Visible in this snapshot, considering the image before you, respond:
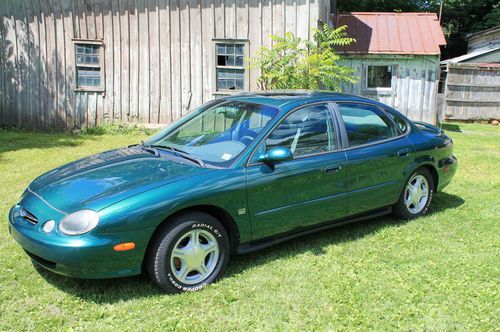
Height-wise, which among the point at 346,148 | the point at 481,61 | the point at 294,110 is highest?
the point at 481,61

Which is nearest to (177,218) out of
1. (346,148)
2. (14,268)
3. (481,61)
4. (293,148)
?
(293,148)

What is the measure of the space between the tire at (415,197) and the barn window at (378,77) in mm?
9896

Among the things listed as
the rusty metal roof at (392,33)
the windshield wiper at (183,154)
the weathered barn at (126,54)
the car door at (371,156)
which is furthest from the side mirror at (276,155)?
the rusty metal roof at (392,33)

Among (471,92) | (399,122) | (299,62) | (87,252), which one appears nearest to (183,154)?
(87,252)

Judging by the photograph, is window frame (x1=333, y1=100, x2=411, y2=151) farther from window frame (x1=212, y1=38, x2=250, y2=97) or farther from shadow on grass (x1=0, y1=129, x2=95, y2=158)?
shadow on grass (x1=0, y1=129, x2=95, y2=158)

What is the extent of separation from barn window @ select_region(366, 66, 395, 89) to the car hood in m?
11.8

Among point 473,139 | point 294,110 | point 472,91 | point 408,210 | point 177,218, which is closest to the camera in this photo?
point 177,218

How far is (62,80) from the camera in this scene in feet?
41.9

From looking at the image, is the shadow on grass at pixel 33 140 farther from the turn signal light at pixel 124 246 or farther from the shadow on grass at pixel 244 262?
the turn signal light at pixel 124 246

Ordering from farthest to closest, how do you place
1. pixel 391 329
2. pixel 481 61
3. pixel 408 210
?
pixel 481 61
pixel 408 210
pixel 391 329

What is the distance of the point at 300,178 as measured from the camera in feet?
14.0

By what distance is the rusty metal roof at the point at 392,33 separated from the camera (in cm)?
Answer: 1458

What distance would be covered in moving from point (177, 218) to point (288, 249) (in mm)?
1399

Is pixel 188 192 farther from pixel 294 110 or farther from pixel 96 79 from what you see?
pixel 96 79
